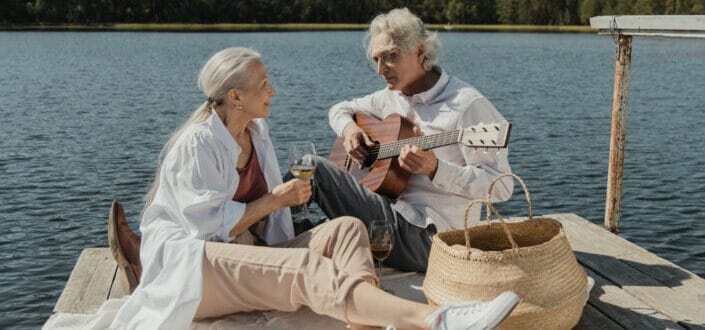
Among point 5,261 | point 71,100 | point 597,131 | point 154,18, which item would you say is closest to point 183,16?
point 154,18

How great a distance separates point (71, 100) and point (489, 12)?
238 ft

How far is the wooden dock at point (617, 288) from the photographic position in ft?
12.6

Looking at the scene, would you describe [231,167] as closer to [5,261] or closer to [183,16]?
[5,261]

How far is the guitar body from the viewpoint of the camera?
4418 millimetres

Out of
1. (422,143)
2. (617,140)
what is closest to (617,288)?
(422,143)

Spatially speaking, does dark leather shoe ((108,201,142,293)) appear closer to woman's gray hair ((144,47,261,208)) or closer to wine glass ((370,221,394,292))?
woman's gray hair ((144,47,261,208))

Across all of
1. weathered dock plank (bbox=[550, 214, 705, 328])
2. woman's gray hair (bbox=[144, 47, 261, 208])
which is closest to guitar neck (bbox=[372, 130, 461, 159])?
woman's gray hair (bbox=[144, 47, 261, 208])

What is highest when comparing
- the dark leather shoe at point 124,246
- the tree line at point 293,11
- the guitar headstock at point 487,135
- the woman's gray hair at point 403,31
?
the tree line at point 293,11

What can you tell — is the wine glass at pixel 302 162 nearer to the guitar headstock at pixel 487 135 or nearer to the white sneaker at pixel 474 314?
the guitar headstock at pixel 487 135

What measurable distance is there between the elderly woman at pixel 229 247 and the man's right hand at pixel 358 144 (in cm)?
102

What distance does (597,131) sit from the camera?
15984 mm

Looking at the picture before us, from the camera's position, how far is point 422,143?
4262mm

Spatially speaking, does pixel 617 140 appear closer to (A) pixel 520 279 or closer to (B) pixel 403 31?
(B) pixel 403 31

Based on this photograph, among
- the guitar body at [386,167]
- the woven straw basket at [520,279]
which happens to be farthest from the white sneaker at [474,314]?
the guitar body at [386,167]
